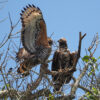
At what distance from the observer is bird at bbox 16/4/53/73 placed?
7012 mm

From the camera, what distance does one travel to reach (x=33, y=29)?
716 centimetres

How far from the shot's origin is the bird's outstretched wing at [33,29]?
707cm

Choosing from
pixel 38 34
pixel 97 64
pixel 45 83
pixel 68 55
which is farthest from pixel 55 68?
pixel 45 83

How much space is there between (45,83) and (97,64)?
1.32 metres

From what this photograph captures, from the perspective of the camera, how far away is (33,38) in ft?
23.7

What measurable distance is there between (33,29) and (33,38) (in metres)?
0.21

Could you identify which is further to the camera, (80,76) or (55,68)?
(55,68)

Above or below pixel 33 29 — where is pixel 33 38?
below

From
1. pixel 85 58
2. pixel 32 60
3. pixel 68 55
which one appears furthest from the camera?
pixel 68 55

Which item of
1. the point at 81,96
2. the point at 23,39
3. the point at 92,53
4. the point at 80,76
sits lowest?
the point at 81,96

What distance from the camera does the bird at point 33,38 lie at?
7.01 m

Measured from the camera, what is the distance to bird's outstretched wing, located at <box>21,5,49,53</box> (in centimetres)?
707

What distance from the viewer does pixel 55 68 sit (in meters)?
7.61

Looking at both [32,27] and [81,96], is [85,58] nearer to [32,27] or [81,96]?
[81,96]
